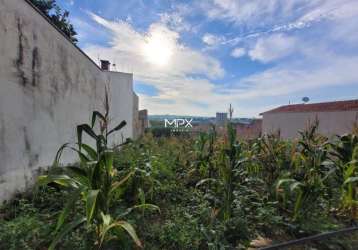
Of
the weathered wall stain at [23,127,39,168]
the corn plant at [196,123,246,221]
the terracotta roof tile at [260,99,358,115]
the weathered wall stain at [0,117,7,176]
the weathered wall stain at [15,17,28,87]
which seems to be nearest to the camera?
the corn plant at [196,123,246,221]

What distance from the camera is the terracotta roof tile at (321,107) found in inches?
515

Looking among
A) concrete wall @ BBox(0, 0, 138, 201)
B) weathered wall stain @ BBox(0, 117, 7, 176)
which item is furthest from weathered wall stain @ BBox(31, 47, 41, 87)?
weathered wall stain @ BBox(0, 117, 7, 176)

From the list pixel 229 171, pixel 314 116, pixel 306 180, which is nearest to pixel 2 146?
pixel 229 171

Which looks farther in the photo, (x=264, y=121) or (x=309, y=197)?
(x=264, y=121)

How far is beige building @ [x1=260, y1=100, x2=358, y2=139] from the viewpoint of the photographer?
1275cm

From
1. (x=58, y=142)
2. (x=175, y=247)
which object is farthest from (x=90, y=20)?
(x=175, y=247)

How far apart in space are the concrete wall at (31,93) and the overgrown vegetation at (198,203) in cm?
59

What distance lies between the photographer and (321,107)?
14.7 meters

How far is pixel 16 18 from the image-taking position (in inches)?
120

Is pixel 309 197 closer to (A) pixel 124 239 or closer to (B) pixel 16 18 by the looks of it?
(A) pixel 124 239

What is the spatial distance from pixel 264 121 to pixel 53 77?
59.0 feet

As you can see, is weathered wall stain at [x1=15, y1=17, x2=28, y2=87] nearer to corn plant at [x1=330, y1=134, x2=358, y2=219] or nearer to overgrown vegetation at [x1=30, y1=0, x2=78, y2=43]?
corn plant at [x1=330, y1=134, x2=358, y2=219]

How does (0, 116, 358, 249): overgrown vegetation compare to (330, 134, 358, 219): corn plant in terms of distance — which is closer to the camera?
(0, 116, 358, 249): overgrown vegetation

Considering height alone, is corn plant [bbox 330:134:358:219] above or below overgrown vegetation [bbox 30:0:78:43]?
below
